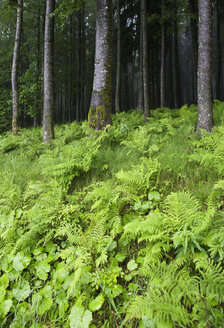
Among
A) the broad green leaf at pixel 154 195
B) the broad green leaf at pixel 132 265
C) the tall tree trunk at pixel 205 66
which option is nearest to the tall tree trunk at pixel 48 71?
the tall tree trunk at pixel 205 66

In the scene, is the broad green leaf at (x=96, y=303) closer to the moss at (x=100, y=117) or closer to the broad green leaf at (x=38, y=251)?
the broad green leaf at (x=38, y=251)

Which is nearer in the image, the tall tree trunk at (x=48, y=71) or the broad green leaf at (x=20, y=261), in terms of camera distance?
the broad green leaf at (x=20, y=261)

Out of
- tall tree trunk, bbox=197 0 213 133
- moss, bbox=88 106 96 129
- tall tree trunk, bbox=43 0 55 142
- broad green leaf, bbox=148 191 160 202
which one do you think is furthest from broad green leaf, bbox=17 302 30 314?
tall tree trunk, bbox=43 0 55 142

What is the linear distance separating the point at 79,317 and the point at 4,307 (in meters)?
0.96

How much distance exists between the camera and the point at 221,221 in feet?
7.74

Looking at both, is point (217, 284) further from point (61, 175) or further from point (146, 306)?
point (61, 175)

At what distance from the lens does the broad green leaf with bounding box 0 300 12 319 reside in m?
2.27

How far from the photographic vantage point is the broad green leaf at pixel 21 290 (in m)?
2.44

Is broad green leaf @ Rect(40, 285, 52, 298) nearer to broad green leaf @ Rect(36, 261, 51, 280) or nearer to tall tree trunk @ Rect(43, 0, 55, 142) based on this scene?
broad green leaf @ Rect(36, 261, 51, 280)

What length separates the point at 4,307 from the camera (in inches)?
91.7

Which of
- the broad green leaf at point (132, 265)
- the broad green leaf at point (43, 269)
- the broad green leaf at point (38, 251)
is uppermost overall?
the broad green leaf at point (132, 265)

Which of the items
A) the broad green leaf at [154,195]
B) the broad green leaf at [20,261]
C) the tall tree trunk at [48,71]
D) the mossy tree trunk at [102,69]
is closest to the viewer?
the broad green leaf at [20,261]

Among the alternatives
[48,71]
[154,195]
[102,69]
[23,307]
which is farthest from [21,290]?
[48,71]

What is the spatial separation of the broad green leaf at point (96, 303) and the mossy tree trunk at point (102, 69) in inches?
194
